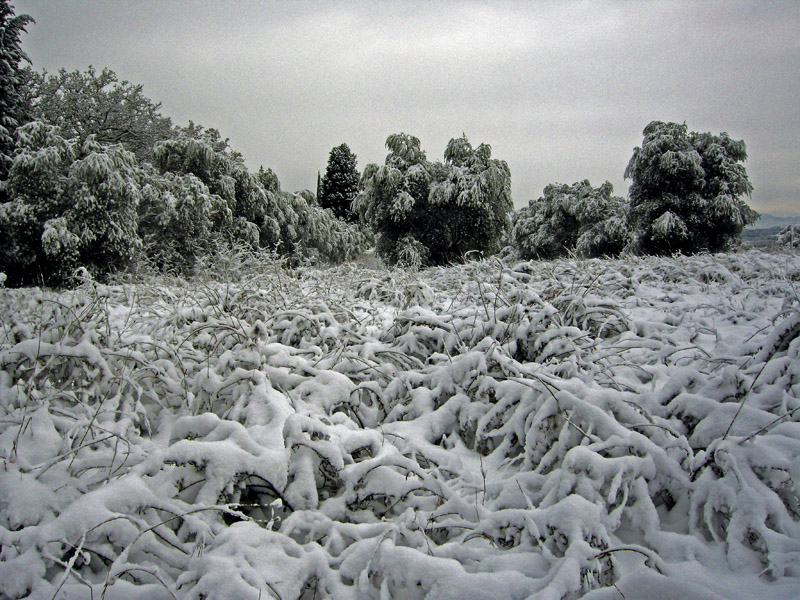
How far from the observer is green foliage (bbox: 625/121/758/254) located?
1842cm

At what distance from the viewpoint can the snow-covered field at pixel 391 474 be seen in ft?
3.92

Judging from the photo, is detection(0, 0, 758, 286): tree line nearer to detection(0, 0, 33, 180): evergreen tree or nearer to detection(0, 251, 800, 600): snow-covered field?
detection(0, 0, 33, 180): evergreen tree

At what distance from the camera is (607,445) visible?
60.4 inches

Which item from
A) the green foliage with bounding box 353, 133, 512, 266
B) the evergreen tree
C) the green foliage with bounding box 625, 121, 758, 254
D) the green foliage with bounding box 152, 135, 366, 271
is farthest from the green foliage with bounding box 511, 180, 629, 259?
the evergreen tree

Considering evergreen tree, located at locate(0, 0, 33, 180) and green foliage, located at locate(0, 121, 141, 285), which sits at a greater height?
evergreen tree, located at locate(0, 0, 33, 180)

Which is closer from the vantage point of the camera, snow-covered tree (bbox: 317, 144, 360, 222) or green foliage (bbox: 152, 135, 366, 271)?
green foliage (bbox: 152, 135, 366, 271)

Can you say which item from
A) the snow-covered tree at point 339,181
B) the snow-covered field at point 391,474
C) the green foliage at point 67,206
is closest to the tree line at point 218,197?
the green foliage at point 67,206

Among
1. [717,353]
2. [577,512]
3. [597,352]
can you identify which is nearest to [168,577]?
[577,512]

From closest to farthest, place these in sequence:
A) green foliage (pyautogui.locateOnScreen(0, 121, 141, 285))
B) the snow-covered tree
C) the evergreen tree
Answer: green foliage (pyautogui.locateOnScreen(0, 121, 141, 285)) < the evergreen tree < the snow-covered tree

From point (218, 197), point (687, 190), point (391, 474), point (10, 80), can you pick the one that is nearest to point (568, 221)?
point (687, 190)

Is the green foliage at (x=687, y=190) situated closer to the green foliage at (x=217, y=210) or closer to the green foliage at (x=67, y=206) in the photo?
the green foliage at (x=217, y=210)

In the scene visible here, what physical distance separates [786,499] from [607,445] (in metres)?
0.54

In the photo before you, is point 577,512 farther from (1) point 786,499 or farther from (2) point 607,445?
(1) point 786,499

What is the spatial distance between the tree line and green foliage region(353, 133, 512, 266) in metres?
0.06
